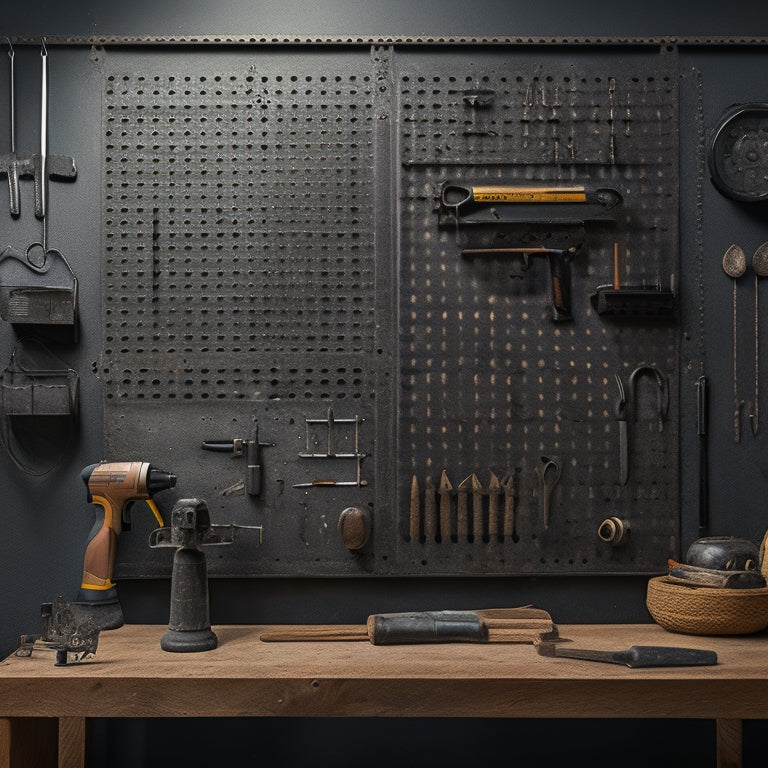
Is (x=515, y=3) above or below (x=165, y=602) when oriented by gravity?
above

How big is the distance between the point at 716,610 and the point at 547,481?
644 mm

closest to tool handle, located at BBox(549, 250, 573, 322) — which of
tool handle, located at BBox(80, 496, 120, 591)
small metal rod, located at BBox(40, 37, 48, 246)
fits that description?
tool handle, located at BBox(80, 496, 120, 591)

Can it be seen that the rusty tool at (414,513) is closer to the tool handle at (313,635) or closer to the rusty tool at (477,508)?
the rusty tool at (477,508)

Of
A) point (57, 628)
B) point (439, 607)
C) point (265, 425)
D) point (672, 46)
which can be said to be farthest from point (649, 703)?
point (672, 46)

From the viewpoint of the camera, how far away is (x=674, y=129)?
9.21ft

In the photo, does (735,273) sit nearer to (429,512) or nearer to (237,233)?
(429,512)

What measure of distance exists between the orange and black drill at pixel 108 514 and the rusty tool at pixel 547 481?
123 cm

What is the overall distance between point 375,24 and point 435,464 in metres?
1.52

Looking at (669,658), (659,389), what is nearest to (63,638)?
(669,658)

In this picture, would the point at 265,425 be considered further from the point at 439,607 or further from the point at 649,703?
the point at 649,703

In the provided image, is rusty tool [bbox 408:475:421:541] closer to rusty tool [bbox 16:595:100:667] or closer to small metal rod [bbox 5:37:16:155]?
rusty tool [bbox 16:595:100:667]
